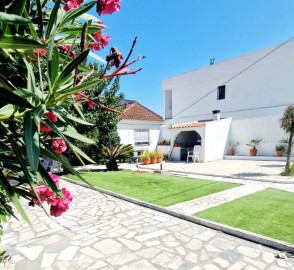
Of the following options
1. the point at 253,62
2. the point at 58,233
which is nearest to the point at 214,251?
the point at 58,233

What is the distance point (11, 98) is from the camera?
1299 mm

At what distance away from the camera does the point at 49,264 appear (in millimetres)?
4629

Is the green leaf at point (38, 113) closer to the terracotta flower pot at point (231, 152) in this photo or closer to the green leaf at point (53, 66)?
the green leaf at point (53, 66)

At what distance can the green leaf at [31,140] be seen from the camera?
128 centimetres

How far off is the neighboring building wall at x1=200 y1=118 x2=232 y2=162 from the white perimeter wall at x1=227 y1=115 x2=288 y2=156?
0.91 meters

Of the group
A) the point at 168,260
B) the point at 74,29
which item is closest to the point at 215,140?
Answer: the point at 168,260

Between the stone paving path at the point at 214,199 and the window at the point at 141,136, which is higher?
the window at the point at 141,136

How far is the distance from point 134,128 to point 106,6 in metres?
23.0

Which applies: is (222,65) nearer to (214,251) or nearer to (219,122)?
(219,122)

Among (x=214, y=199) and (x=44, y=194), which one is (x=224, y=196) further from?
(x=44, y=194)

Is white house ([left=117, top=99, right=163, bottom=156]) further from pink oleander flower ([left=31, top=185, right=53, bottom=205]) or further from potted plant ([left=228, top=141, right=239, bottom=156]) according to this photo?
pink oleander flower ([left=31, top=185, right=53, bottom=205])

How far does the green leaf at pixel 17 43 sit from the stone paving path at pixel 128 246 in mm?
3796

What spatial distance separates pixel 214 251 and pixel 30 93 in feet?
15.6

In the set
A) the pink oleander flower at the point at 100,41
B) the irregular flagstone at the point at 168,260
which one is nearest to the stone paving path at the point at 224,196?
the irregular flagstone at the point at 168,260
